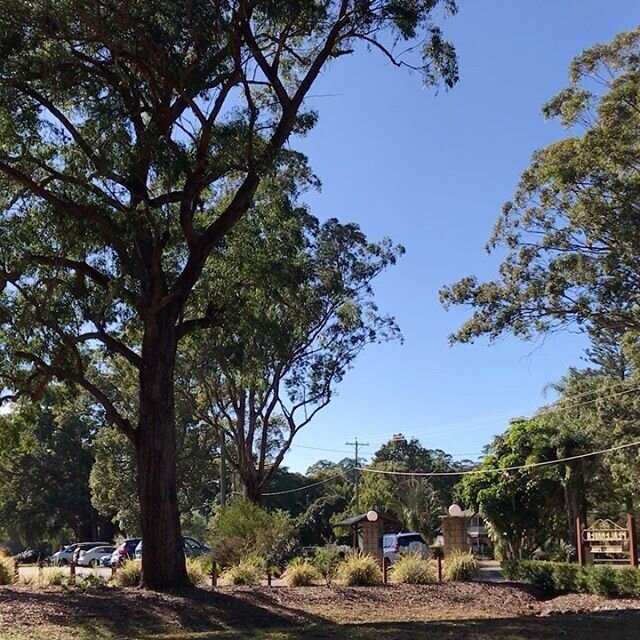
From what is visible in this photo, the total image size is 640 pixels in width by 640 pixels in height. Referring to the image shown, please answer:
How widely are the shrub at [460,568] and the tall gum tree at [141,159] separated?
8789 millimetres

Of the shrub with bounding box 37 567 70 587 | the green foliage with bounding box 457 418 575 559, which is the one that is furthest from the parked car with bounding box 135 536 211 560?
the shrub with bounding box 37 567 70 587

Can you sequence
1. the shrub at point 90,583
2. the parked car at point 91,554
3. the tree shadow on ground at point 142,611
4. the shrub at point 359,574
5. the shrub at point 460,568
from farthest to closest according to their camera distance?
1. the parked car at point 91,554
2. the shrub at point 460,568
3. the shrub at point 359,574
4. the shrub at point 90,583
5. the tree shadow on ground at point 142,611

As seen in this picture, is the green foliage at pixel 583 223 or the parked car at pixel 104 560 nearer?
the green foliage at pixel 583 223

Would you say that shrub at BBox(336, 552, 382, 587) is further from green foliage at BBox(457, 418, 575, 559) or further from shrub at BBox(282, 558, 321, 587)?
green foliage at BBox(457, 418, 575, 559)

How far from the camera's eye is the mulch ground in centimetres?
1330

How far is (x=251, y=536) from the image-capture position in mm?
24406

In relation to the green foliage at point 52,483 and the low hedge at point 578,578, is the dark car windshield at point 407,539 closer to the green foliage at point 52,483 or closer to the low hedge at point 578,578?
the low hedge at point 578,578

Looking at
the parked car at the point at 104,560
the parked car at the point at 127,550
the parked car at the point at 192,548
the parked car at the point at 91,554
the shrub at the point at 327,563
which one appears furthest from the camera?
the parked car at the point at 91,554

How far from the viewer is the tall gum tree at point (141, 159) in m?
12.9

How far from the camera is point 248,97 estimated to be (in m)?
15.2

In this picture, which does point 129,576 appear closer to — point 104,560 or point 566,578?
point 566,578

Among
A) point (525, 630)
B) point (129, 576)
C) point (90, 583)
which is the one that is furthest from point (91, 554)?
point (525, 630)


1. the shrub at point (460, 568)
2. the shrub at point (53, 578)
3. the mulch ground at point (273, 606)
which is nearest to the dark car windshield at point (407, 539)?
the shrub at point (460, 568)

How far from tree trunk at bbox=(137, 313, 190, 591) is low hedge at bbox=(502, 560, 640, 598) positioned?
10.3 m
